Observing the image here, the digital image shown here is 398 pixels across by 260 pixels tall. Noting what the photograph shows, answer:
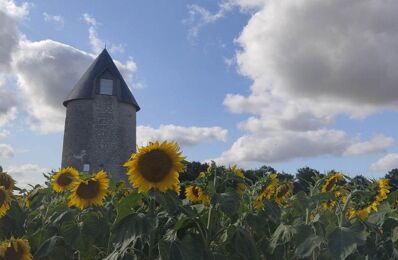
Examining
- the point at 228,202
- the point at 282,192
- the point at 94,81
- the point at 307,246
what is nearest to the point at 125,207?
the point at 228,202

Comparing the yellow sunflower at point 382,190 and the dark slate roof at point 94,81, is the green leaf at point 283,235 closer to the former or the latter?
the yellow sunflower at point 382,190

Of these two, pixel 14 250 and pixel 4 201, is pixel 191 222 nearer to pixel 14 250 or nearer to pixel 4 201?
pixel 14 250

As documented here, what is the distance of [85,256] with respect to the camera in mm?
2846

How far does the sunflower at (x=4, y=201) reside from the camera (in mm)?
3016

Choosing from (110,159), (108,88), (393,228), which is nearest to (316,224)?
(393,228)

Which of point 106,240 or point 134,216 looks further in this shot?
point 106,240

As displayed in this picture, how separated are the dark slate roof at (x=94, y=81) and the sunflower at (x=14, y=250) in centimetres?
3524

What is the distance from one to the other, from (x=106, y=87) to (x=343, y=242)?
36924mm

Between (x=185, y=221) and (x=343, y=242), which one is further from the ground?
(x=185, y=221)

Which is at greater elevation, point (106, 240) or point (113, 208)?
point (113, 208)

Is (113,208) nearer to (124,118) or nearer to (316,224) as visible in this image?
(316,224)

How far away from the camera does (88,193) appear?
298 centimetres

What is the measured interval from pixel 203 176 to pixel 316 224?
593 millimetres

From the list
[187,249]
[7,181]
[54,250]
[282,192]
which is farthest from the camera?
[282,192]
